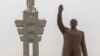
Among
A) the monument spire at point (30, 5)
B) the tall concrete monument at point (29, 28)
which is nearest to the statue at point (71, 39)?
the tall concrete monument at point (29, 28)

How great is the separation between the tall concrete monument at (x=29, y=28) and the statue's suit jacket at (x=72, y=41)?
19.8ft

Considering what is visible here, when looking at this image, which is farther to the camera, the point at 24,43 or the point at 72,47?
the point at 24,43

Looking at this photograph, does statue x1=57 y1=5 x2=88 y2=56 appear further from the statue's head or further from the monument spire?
the monument spire

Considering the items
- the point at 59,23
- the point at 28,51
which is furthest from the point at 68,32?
the point at 28,51

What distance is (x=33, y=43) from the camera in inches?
1102

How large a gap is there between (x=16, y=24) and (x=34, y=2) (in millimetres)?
1412

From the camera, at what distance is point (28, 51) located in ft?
88.9

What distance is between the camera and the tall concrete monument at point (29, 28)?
2755 cm

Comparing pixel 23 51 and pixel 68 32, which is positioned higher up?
pixel 68 32

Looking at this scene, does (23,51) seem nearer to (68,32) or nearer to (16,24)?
(16,24)

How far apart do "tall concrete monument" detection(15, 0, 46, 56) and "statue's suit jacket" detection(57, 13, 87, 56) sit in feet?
19.8

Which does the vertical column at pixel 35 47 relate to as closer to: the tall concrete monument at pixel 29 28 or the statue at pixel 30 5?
the tall concrete monument at pixel 29 28

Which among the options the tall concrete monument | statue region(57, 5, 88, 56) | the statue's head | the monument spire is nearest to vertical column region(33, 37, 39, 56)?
the tall concrete monument

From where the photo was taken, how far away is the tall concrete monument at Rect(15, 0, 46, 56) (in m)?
27.5
